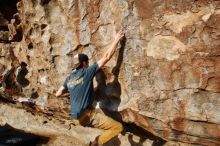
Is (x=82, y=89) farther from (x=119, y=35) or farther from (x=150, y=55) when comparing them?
(x=150, y=55)

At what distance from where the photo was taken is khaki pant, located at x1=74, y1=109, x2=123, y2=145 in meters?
5.75

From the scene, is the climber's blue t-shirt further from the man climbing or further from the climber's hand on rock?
the climber's hand on rock

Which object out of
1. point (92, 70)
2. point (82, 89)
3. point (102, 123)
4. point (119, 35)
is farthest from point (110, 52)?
point (102, 123)

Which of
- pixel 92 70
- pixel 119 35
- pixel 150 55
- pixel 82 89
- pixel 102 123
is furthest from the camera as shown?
pixel 102 123

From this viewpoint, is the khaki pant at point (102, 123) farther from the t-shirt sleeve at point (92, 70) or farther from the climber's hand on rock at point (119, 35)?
the climber's hand on rock at point (119, 35)

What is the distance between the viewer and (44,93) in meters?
7.43

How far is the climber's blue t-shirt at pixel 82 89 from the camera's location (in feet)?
18.3

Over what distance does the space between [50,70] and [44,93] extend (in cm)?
67

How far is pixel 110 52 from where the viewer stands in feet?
17.6

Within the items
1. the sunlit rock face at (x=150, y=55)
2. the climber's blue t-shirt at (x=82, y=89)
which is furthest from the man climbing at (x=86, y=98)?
the sunlit rock face at (x=150, y=55)

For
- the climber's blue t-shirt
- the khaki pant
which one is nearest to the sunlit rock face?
the khaki pant

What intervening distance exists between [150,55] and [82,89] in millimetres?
1162

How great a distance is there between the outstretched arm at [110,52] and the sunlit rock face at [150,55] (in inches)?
3.8

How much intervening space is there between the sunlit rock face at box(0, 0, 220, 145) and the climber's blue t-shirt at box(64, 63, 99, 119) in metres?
0.31
